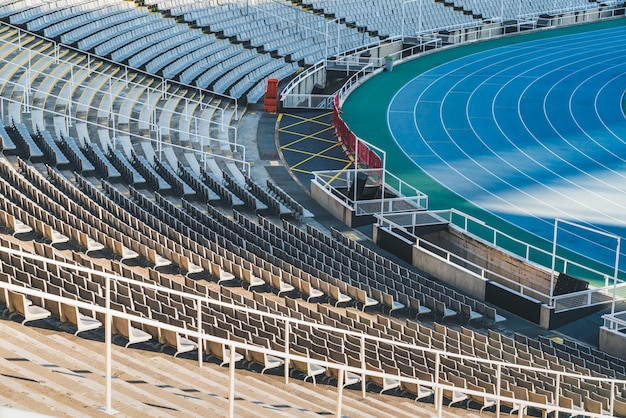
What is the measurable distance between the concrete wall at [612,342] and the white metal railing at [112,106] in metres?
10.6

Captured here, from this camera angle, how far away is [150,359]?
11.4 meters

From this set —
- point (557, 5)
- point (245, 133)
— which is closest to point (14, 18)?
point (245, 133)

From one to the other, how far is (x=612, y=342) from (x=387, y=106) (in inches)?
658

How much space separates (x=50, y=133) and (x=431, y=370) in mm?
13804

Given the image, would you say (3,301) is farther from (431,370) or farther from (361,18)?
(361,18)

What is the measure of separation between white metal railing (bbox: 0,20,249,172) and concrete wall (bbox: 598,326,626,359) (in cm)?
1059

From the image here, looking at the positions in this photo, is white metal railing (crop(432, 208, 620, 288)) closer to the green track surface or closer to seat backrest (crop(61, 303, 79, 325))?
the green track surface

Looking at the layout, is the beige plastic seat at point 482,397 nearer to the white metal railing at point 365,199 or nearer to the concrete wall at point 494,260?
the concrete wall at point 494,260

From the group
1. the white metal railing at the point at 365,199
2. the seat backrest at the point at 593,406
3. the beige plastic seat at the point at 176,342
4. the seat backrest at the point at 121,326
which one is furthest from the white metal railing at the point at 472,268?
the seat backrest at the point at 121,326

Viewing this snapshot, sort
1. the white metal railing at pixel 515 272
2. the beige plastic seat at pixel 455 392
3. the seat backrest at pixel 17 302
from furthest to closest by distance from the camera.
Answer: the white metal railing at pixel 515 272 < the beige plastic seat at pixel 455 392 < the seat backrest at pixel 17 302

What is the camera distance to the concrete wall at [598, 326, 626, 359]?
18.0m

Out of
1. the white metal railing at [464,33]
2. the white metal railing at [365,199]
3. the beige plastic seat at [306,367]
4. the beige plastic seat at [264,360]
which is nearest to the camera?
the beige plastic seat at [264,360]

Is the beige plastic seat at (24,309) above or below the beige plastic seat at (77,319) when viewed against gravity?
above

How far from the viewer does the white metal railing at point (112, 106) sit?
85.8ft
